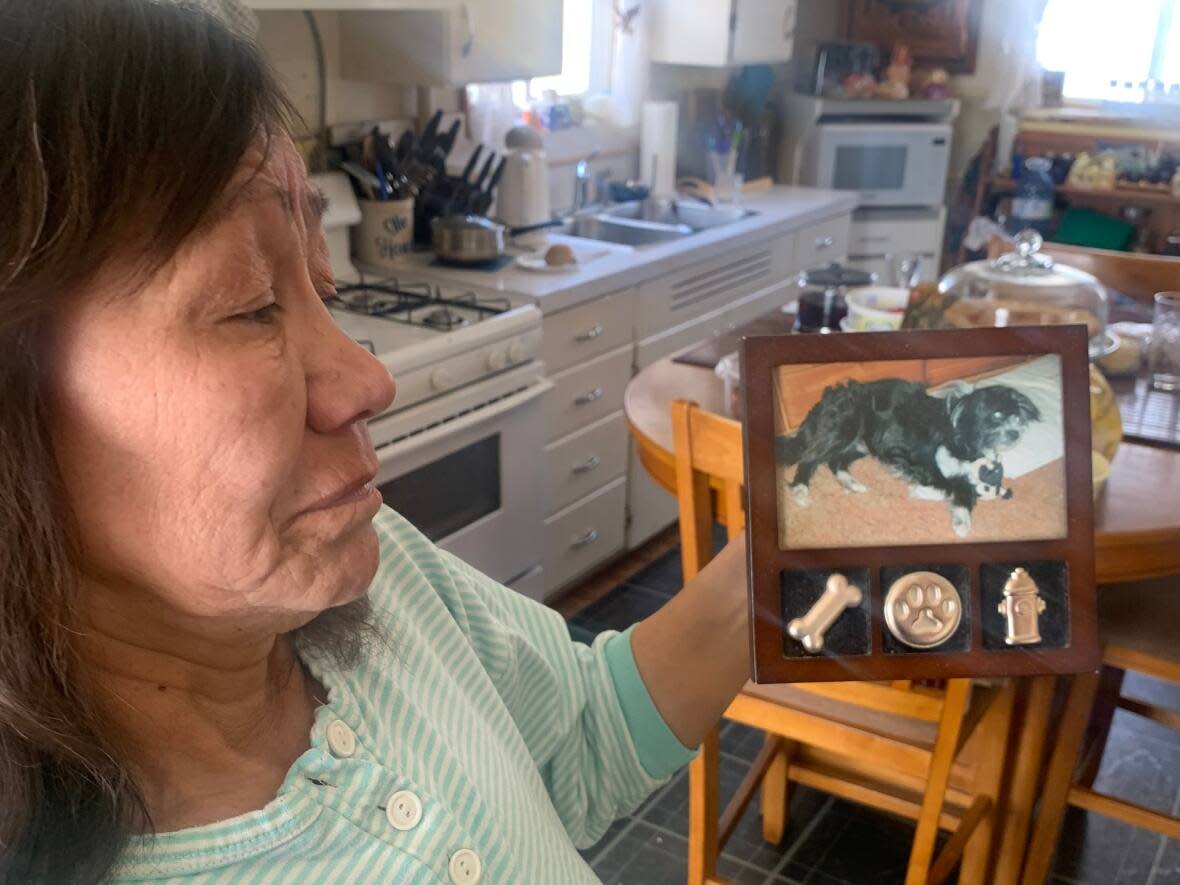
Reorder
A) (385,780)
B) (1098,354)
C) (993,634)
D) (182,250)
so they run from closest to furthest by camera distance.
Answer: (182,250) < (385,780) < (993,634) < (1098,354)

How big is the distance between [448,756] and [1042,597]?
1.56ft

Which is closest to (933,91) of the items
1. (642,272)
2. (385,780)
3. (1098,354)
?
(642,272)

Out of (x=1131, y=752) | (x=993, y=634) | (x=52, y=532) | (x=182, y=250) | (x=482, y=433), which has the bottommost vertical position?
(x=1131, y=752)

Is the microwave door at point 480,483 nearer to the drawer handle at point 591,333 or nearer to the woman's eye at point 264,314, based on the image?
the drawer handle at point 591,333

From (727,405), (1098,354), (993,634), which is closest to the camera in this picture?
(993,634)

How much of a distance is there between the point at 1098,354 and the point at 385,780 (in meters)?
1.70

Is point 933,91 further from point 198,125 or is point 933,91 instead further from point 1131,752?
point 198,125

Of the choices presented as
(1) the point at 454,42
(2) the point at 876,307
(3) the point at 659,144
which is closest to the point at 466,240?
(1) the point at 454,42

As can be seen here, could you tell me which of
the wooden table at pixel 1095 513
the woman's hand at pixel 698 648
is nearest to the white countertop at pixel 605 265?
the wooden table at pixel 1095 513

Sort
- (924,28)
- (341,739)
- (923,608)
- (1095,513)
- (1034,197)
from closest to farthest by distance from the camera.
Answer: (341,739) → (923,608) → (1095,513) → (1034,197) → (924,28)

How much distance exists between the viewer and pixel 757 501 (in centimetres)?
88

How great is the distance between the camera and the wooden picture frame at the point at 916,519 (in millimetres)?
871

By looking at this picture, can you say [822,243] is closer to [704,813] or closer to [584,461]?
[584,461]

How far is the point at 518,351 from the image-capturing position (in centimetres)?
242
